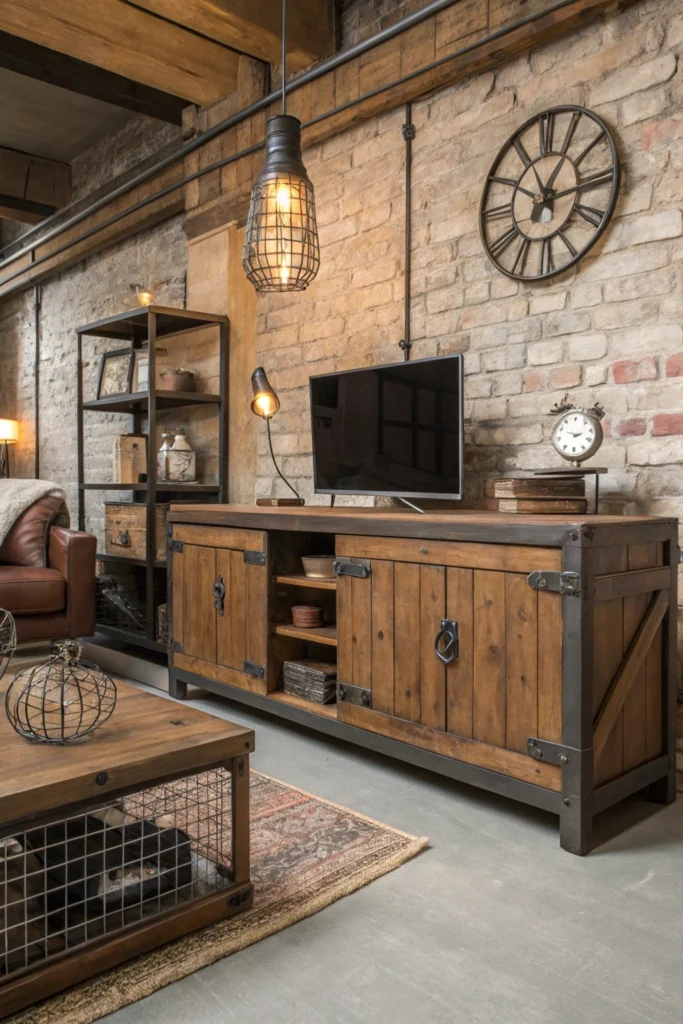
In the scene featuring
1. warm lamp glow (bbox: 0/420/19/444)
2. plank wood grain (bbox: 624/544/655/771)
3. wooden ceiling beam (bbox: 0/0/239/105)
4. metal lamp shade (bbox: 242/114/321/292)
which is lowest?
plank wood grain (bbox: 624/544/655/771)

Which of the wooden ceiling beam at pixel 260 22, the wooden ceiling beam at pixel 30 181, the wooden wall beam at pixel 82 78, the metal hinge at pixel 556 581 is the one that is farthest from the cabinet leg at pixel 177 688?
the wooden ceiling beam at pixel 30 181

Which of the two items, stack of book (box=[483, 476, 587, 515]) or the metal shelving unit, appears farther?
the metal shelving unit

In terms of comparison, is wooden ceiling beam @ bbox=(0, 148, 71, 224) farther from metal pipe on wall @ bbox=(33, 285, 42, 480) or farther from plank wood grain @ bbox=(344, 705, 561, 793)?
plank wood grain @ bbox=(344, 705, 561, 793)

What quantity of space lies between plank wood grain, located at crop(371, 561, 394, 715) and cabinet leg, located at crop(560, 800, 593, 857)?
25.2 inches

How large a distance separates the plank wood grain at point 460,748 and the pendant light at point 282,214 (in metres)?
1.48

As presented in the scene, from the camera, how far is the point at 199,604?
10.6 ft

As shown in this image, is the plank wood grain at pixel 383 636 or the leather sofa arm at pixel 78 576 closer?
the plank wood grain at pixel 383 636

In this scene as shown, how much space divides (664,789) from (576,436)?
1.09 m

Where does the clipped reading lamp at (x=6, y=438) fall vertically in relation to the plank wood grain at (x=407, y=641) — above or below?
above

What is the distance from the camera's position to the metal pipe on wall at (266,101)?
9.85ft

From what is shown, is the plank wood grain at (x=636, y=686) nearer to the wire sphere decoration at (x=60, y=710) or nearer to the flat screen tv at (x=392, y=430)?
the flat screen tv at (x=392, y=430)

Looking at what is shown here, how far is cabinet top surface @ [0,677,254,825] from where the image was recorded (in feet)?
4.31

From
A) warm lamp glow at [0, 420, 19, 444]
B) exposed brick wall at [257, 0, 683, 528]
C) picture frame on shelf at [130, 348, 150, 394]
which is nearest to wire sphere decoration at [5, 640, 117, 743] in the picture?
exposed brick wall at [257, 0, 683, 528]

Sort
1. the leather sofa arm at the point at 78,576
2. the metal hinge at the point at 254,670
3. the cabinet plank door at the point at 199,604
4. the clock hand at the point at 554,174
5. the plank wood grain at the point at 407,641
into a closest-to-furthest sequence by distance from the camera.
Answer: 1. the plank wood grain at the point at 407,641
2. the clock hand at the point at 554,174
3. the metal hinge at the point at 254,670
4. the cabinet plank door at the point at 199,604
5. the leather sofa arm at the point at 78,576
